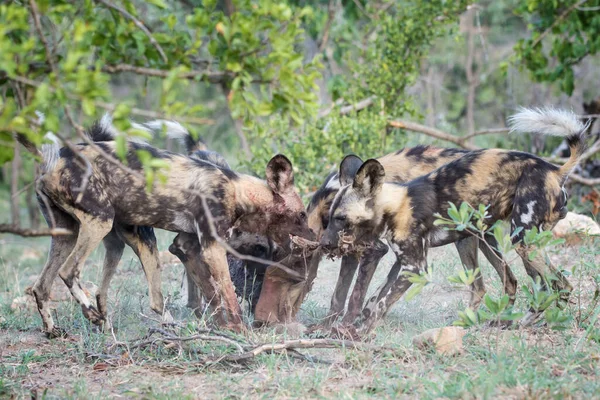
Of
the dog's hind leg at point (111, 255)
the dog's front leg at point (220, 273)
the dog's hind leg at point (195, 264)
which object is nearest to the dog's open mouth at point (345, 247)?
the dog's front leg at point (220, 273)

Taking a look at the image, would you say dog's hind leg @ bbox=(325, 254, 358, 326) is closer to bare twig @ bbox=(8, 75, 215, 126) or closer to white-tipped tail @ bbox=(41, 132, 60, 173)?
white-tipped tail @ bbox=(41, 132, 60, 173)

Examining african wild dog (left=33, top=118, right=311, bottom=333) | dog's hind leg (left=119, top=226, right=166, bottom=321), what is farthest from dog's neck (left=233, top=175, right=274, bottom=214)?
dog's hind leg (left=119, top=226, right=166, bottom=321)

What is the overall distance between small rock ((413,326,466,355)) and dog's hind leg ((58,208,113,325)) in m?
1.85

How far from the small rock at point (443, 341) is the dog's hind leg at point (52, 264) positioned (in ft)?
6.51

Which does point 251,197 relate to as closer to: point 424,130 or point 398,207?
point 398,207

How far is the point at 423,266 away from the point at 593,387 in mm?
1512

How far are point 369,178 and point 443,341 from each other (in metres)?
1.15

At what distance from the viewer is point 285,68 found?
286 cm

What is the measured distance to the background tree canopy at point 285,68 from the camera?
2471 millimetres

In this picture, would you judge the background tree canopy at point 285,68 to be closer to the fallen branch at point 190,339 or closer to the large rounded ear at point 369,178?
the large rounded ear at point 369,178

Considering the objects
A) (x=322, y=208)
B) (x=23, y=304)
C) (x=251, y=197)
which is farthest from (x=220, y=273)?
(x=23, y=304)

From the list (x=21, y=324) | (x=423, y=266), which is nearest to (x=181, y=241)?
(x=21, y=324)

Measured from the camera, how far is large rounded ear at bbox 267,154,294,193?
176 inches

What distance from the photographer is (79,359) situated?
365 cm
